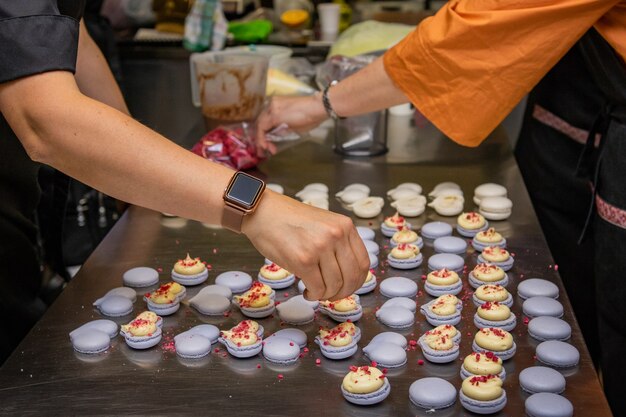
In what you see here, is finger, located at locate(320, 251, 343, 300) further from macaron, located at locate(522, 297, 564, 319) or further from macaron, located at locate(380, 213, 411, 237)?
macaron, located at locate(380, 213, 411, 237)

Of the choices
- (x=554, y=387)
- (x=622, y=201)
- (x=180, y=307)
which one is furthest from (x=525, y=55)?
(x=180, y=307)

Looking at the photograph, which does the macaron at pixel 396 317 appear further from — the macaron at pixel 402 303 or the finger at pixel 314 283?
the finger at pixel 314 283

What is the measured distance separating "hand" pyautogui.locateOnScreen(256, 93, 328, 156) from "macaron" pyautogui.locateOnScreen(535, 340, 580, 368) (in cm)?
117

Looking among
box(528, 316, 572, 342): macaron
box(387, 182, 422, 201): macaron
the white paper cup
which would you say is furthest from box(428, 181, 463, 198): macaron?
the white paper cup

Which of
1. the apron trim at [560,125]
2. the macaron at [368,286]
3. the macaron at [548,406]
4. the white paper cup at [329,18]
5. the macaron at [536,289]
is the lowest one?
the white paper cup at [329,18]

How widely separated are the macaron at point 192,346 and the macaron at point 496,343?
1.66 feet

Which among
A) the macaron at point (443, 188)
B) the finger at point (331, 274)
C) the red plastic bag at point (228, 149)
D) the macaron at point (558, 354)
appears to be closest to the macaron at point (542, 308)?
the macaron at point (558, 354)

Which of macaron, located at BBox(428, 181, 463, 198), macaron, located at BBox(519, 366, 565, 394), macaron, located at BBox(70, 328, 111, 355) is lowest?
macaron, located at BBox(428, 181, 463, 198)

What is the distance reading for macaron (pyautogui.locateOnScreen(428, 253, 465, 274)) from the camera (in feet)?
6.07

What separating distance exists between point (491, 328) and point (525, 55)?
730mm

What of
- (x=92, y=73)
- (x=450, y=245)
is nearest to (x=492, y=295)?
(x=450, y=245)

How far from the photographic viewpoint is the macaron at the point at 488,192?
2.23 metres

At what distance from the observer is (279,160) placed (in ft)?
8.72

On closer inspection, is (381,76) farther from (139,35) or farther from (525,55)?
(139,35)
